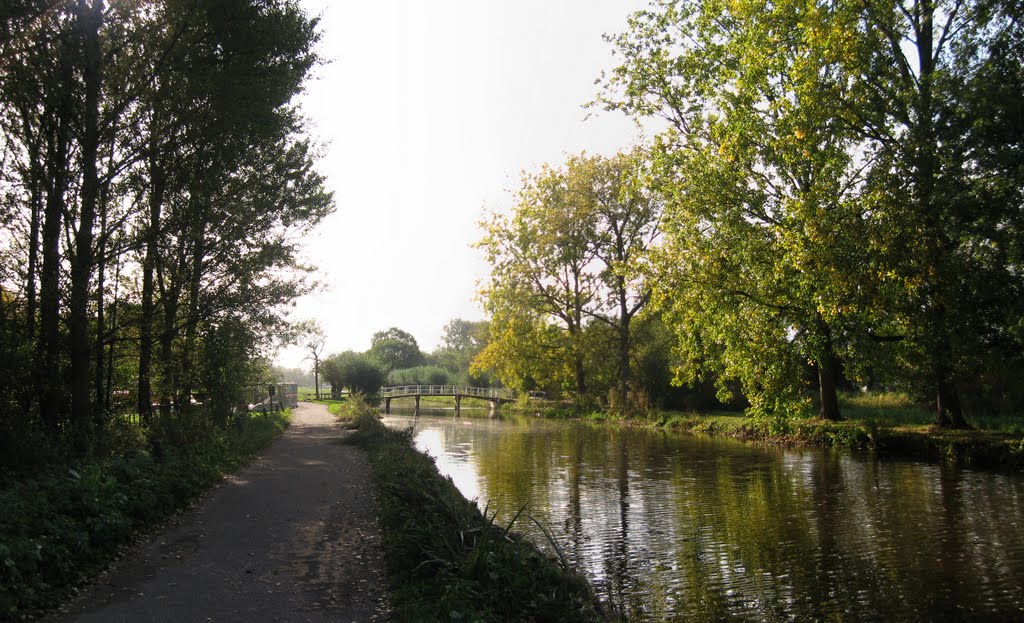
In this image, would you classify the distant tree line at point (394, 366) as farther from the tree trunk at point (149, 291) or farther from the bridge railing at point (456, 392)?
the tree trunk at point (149, 291)

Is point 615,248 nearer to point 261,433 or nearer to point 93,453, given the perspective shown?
point 261,433

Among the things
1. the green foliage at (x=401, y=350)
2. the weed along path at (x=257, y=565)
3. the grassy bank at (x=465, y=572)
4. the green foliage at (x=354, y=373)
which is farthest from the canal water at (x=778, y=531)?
the green foliage at (x=401, y=350)

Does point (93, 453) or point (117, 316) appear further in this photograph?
point (117, 316)

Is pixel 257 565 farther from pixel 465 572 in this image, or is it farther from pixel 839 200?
pixel 839 200

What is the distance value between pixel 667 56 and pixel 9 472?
22410mm

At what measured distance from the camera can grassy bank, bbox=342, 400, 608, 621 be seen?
5.98 metres

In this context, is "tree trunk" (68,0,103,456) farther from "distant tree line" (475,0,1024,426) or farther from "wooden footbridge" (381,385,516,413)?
"wooden footbridge" (381,385,516,413)

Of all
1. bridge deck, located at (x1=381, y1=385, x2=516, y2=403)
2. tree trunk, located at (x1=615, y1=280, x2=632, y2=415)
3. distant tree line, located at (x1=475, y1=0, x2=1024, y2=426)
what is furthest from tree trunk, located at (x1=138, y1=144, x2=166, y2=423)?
bridge deck, located at (x1=381, y1=385, x2=516, y2=403)

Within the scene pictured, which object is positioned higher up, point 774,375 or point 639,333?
point 639,333

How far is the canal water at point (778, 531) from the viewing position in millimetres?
7914

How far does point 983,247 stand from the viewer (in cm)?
1540

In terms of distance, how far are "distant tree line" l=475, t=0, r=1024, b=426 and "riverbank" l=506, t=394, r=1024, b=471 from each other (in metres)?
1.09

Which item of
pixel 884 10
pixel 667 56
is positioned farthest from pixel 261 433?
pixel 884 10

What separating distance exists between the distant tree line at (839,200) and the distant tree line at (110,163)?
12855mm
